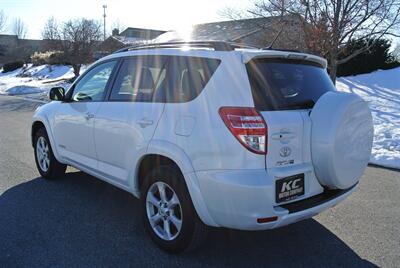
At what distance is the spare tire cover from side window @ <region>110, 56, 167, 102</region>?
1.43 meters

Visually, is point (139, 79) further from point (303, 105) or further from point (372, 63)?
point (372, 63)

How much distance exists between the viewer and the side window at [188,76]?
3.17m

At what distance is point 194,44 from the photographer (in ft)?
11.7

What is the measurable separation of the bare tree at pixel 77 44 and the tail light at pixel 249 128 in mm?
24681

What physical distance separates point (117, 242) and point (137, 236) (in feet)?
0.69

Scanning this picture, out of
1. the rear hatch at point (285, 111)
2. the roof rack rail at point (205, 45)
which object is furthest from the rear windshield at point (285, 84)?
the roof rack rail at point (205, 45)

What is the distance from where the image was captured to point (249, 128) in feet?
9.36

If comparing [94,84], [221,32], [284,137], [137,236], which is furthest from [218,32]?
[284,137]

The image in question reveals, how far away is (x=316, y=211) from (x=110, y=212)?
2.27 metres

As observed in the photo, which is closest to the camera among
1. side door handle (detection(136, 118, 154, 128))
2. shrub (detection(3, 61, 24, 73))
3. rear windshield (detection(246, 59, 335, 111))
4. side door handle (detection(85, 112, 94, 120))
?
rear windshield (detection(246, 59, 335, 111))

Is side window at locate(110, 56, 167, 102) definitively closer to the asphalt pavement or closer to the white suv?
the white suv

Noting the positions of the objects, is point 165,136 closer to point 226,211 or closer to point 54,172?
point 226,211

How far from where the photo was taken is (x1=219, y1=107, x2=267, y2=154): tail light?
285 cm

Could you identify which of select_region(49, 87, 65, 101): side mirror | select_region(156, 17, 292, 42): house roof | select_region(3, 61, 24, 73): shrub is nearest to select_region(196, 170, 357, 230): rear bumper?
select_region(49, 87, 65, 101): side mirror
